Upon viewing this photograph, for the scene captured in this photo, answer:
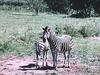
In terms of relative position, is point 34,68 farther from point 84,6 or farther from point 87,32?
point 84,6

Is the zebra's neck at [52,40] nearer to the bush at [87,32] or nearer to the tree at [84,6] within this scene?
the bush at [87,32]

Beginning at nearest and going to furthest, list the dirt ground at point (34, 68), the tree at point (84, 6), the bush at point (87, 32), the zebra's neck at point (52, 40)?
the dirt ground at point (34, 68) → the zebra's neck at point (52, 40) → the bush at point (87, 32) → the tree at point (84, 6)

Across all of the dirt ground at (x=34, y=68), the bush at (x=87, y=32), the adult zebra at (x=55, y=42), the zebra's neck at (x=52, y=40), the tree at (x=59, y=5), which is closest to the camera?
the dirt ground at (x=34, y=68)

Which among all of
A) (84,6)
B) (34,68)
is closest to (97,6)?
(84,6)

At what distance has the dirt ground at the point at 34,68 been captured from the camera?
43.5 ft

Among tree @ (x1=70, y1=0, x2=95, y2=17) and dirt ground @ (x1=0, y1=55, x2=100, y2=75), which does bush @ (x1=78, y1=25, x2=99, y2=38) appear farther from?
tree @ (x1=70, y1=0, x2=95, y2=17)

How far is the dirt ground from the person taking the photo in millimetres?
13250

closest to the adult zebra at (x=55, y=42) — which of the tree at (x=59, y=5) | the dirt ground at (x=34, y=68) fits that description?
the dirt ground at (x=34, y=68)

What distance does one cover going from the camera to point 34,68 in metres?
14.3

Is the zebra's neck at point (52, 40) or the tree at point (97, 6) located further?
the tree at point (97, 6)

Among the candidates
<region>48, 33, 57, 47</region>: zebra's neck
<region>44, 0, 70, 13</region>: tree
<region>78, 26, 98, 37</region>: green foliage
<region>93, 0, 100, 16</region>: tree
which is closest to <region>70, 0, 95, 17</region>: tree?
<region>93, 0, 100, 16</region>: tree

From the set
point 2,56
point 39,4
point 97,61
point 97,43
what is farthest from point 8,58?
point 39,4

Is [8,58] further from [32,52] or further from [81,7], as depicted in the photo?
[81,7]

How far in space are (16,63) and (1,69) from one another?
145 centimetres
